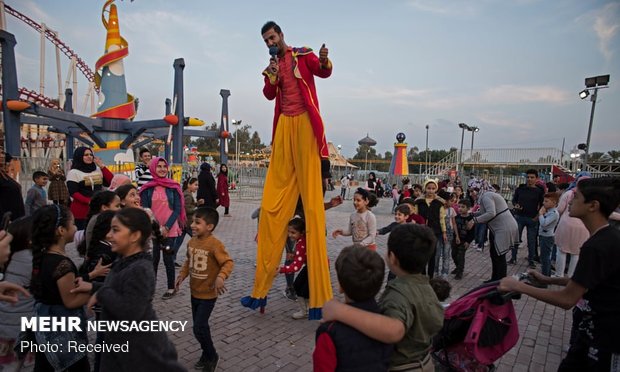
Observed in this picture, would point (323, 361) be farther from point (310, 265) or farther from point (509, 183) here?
point (509, 183)

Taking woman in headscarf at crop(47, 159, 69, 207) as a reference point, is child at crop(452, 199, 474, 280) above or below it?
below

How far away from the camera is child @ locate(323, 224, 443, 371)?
4.80 ft

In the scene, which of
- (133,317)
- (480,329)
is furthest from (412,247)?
(133,317)

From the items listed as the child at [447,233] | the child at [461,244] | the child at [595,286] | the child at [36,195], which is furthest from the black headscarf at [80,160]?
the child at [461,244]

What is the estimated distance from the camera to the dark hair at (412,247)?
1.77 meters

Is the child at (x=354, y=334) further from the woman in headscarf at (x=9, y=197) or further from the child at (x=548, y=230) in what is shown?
the child at (x=548, y=230)

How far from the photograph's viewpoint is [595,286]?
1.85m

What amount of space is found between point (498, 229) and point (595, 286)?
3486mm

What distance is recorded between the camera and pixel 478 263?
7266 mm

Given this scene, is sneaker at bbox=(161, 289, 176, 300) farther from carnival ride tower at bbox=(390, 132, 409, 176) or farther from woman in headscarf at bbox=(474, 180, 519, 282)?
carnival ride tower at bbox=(390, 132, 409, 176)

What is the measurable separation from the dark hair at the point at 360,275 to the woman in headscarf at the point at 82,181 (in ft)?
15.1

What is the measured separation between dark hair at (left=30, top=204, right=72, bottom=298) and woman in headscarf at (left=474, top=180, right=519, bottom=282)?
5.15 meters

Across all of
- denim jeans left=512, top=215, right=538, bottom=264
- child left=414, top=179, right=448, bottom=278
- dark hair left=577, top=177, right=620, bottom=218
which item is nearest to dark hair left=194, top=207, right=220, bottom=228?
dark hair left=577, top=177, right=620, bottom=218

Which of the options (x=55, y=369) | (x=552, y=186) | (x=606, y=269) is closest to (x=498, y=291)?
(x=606, y=269)
